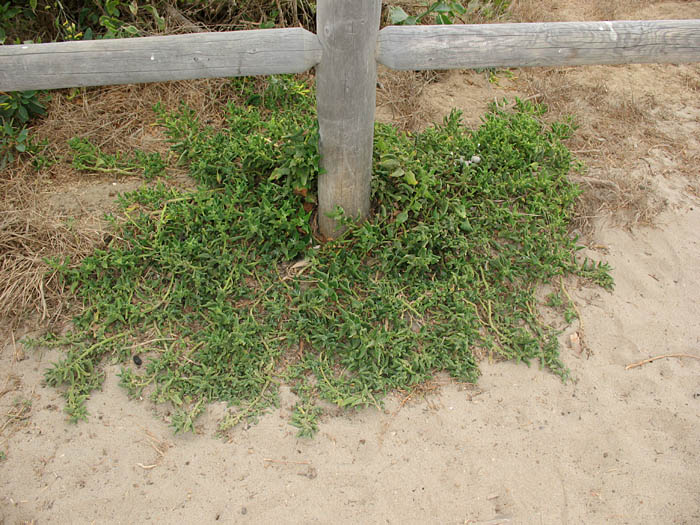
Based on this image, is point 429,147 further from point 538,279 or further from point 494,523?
point 494,523

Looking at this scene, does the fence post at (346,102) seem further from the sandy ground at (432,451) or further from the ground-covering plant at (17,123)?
the ground-covering plant at (17,123)

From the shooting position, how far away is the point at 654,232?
3.47 metres

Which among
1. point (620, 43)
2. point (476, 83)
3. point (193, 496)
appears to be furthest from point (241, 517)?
point (476, 83)

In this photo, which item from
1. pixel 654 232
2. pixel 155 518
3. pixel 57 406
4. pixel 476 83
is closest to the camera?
pixel 155 518

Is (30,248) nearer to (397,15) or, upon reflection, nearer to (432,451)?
(432,451)

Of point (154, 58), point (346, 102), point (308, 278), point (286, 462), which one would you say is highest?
point (154, 58)

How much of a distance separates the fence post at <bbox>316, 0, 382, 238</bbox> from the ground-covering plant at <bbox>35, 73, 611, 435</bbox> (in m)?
0.11

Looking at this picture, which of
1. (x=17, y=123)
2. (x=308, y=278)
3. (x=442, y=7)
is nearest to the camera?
Answer: (x=308, y=278)

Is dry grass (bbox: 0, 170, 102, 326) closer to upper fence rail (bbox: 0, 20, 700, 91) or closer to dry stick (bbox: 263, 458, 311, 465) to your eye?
upper fence rail (bbox: 0, 20, 700, 91)

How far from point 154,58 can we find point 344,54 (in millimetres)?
839

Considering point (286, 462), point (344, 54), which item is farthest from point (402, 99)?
point (286, 462)

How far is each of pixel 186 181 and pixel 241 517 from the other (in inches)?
82.8

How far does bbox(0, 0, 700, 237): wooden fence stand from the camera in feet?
7.70

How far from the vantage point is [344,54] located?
240 cm
